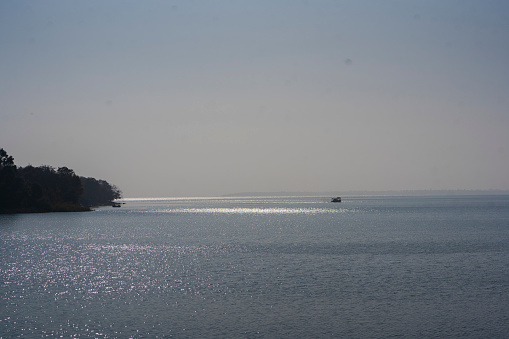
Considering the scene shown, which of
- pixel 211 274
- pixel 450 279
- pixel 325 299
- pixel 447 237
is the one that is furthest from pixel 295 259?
pixel 447 237

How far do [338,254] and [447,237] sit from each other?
40.3m

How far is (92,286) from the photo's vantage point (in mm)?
49438

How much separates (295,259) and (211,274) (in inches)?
646

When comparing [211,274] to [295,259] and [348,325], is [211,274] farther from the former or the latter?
[348,325]

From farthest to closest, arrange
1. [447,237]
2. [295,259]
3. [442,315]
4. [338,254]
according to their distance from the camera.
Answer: [447,237], [338,254], [295,259], [442,315]

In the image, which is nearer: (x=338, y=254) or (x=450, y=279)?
(x=450, y=279)

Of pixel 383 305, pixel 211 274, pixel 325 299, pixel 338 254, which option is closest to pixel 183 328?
pixel 325 299

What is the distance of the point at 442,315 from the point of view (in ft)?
122

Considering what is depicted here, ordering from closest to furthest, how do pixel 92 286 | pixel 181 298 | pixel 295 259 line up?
pixel 181 298 < pixel 92 286 < pixel 295 259

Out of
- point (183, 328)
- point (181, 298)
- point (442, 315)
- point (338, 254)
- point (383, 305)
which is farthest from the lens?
point (338, 254)

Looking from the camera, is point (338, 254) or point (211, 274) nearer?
point (211, 274)

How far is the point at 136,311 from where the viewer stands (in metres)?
38.5

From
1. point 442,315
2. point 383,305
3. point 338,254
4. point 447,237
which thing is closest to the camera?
point 442,315

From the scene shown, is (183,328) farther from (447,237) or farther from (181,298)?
(447,237)
